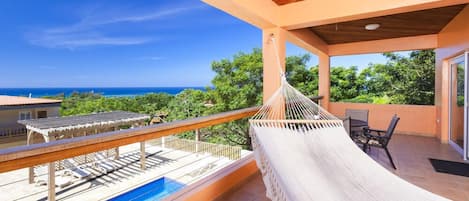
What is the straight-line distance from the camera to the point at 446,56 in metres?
4.17

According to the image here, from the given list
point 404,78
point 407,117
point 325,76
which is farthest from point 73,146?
point 404,78

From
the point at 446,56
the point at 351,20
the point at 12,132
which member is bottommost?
the point at 12,132

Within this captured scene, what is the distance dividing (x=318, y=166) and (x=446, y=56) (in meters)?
4.11

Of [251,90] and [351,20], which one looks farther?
[251,90]

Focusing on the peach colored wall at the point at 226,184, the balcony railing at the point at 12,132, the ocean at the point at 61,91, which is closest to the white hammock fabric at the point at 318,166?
the peach colored wall at the point at 226,184

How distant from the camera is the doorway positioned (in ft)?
11.1

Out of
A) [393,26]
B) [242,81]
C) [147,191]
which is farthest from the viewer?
[242,81]

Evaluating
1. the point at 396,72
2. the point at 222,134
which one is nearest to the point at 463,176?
the point at 396,72

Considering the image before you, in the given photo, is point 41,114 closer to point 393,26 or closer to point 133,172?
point 133,172

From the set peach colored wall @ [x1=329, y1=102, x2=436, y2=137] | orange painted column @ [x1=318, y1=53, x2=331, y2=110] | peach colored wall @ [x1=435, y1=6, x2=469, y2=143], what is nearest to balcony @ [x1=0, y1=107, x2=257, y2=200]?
orange painted column @ [x1=318, y1=53, x2=331, y2=110]

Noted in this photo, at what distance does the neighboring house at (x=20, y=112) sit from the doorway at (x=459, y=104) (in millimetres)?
7332

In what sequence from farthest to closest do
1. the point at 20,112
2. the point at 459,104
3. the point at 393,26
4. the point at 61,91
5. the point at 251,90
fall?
1. the point at 251,90
2. the point at 61,91
3. the point at 20,112
4. the point at 393,26
5. the point at 459,104

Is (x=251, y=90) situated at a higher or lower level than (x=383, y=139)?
higher

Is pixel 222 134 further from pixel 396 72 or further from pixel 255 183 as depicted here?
pixel 255 183
